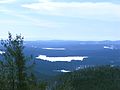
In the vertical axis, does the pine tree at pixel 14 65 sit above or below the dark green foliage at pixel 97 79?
above

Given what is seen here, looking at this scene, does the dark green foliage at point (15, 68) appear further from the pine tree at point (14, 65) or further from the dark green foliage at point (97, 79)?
the dark green foliage at point (97, 79)

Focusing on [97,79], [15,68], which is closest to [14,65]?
[15,68]

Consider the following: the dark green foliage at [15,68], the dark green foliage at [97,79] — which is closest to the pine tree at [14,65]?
the dark green foliage at [15,68]

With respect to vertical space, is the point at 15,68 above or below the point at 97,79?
above

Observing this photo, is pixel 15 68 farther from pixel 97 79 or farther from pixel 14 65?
pixel 97 79

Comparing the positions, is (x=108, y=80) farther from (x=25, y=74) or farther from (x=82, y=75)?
(x=25, y=74)

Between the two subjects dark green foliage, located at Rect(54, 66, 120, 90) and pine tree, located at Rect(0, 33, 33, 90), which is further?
dark green foliage, located at Rect(54, 66, 120, 90)

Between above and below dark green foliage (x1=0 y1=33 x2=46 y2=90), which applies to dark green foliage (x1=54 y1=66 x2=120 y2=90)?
below

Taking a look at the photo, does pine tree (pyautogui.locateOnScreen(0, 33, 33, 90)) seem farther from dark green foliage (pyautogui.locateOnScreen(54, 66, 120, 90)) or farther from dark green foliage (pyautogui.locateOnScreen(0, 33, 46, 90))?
dark green foliage (pyautogui.locateOnScreen(54, 66, 120, 90))

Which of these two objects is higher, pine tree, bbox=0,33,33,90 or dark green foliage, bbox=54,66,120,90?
pine tree, bbox=0,33,33,90

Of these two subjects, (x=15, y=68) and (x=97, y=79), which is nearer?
(x=15, y=68)

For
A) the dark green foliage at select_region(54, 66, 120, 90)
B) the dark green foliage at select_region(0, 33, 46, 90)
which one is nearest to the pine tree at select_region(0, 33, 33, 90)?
the dark green foliage at select_region(0, 33, 46, 90)

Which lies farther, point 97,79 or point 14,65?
point 97,79

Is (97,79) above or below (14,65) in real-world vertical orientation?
below
